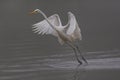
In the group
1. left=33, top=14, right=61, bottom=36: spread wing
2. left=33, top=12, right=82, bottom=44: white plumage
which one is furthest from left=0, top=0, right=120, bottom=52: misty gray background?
left=33, top=12, right=82, bottom=44: white plumage

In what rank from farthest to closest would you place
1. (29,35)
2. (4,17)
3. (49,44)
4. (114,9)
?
(4,17) < (114,9) < (29,35) < (49,44)

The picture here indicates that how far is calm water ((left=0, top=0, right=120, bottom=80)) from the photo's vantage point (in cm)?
1655

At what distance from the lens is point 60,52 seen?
2014cm

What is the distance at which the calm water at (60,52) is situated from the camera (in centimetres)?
1655

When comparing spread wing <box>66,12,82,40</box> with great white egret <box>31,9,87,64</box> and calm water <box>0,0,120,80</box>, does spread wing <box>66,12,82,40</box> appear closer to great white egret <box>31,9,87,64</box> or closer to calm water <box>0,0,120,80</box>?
great white egret <box>31,9,87,64</box>

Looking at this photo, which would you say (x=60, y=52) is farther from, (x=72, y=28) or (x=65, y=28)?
(x=72, y=28)

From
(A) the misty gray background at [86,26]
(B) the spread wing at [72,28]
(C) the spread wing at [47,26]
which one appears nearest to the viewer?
(B) the spread wing at [72,28]

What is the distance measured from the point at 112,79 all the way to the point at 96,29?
1067cm

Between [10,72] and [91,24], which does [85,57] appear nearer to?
[10,72]

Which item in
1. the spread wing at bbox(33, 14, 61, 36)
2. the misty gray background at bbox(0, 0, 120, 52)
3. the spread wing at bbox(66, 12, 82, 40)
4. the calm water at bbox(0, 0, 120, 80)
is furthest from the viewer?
the misty gray background at bbox(0, 0, 120, 52)

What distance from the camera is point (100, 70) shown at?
1661 centimetres

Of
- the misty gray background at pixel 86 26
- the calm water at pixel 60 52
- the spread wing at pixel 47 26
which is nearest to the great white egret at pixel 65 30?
the spread wing at pixel 47 26

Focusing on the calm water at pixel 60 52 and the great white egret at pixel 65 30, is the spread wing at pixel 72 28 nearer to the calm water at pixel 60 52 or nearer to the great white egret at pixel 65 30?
the great white egret at pixel 65 30

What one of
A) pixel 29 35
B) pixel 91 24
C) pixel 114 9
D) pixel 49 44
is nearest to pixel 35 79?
pixel 49 44
